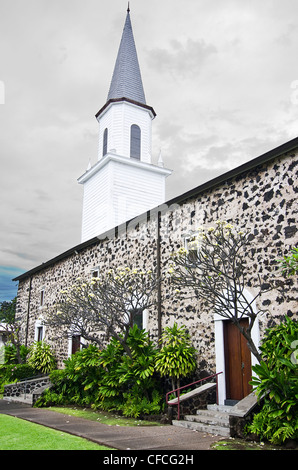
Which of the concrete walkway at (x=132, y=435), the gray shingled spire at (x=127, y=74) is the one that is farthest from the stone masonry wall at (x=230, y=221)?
the gray shingled spire at (x=127, y=74)

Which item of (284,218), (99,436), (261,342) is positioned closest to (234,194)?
(284,218)

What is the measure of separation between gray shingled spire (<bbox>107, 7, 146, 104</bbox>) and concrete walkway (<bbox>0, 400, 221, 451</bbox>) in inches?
747

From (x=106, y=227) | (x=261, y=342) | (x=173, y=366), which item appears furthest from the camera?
(x=106, y=227)

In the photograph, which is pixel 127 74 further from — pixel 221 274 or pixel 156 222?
pixel 221 274

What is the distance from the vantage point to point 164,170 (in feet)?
78.6

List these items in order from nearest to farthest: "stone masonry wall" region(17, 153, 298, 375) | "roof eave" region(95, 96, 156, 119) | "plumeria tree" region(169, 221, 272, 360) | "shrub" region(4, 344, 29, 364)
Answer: "plumeria tree" region(169, 221, 272, 360)
"stone masonry wall" region(17, 153, 298, 375)
"shrub" region(4, 344, 29, 364)
"roof eave" region(95, 96, 156, 119)

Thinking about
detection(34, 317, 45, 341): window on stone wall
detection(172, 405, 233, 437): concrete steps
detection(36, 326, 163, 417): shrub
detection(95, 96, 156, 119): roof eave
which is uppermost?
detection(95, 96, 156, 119): roof eave

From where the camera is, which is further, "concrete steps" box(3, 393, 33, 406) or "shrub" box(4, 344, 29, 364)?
"shrub" box(4, 344, 29, 364)

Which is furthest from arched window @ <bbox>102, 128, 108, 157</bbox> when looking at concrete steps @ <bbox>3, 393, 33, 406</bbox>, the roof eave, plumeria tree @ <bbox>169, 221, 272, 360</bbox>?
plumeria tree @ <bbox>169, 221, 272, 360</bbox>

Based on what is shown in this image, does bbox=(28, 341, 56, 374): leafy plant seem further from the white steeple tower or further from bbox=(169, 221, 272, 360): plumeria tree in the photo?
bbox=(169, 221, 272, 360): plumeria tree

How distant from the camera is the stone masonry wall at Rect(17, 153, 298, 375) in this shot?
8844mm
